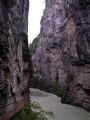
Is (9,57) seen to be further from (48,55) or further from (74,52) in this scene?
(48,55)

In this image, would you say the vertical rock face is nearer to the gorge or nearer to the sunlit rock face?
the gorge

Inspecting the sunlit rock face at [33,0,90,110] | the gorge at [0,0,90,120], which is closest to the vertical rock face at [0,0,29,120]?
the gorge at [0,0,90,120]

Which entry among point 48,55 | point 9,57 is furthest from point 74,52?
point 48,55

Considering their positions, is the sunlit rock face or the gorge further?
the sunlit rock face

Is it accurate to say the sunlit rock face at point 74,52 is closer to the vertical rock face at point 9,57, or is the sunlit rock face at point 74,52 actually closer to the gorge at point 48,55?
the gorge at point 48,55

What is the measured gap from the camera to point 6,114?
909 centimetres

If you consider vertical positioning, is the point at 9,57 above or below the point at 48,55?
below

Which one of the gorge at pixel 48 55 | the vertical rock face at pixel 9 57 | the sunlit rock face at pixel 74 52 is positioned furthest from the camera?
the sunlit rock face at pixel 74 52

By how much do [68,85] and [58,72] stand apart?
7.84 m

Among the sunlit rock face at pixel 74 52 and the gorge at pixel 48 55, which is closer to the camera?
the gorge at pixel 48 55

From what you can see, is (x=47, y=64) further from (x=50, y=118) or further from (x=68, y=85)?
(x=50, y=118)

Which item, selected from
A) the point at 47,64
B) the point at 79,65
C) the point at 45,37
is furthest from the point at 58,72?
the point at 79,65

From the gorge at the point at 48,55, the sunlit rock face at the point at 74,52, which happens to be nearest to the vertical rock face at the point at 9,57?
the gorge at the point at 48,55

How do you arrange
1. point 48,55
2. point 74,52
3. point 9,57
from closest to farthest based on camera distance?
1. point 9,57
2. point 74,52
3. point 48,55
